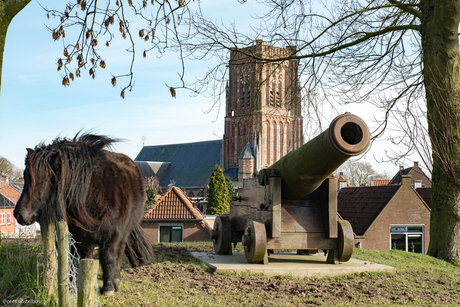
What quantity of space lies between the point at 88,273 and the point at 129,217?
5.38 ft

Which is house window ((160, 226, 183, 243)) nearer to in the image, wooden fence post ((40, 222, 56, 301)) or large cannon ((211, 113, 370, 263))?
large cannon ((211, 113, 370, 263))

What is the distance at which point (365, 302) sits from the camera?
4.67m

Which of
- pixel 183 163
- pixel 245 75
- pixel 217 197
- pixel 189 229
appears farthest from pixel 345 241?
pixel 183 163

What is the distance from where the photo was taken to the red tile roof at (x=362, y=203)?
Result: 22.4 meters

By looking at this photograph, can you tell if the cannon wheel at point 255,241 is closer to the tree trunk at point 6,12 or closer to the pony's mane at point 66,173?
the pony's mane at point 66,173

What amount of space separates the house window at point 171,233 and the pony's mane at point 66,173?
19.0 metres

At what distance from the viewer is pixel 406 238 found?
2358 centimetres

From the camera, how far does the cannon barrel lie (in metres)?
4.96

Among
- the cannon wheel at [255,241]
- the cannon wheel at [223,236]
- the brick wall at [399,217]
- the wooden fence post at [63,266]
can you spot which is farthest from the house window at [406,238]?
the wooden fence post at [63,266]

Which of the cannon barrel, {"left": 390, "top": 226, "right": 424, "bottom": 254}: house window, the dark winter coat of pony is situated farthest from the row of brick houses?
the dark winter coat of pony

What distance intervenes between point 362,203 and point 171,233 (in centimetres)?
1011

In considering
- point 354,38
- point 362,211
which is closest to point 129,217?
point 354,38

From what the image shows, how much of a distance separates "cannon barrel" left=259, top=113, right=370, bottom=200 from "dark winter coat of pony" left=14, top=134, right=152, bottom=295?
2.22 m

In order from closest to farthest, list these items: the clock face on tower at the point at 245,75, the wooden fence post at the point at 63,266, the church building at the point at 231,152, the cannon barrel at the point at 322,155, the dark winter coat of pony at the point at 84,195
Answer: the wooden fence post at the point at 63,266 → the dark winter coat of pony at the point at 84,195 → the cannon barrel at the point at 322,155 → the clock face on tower at the point at 245,75 → the church building at the point at 231,152
